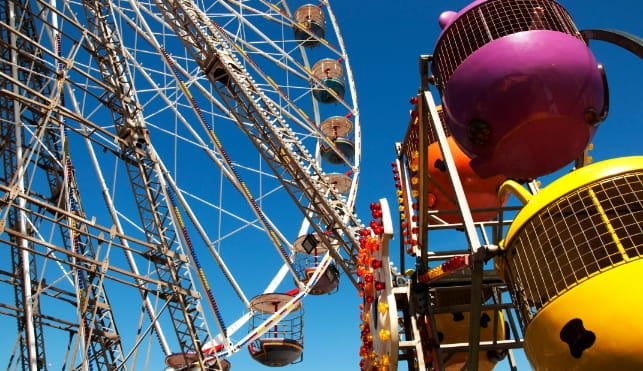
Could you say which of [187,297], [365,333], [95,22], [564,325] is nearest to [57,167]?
[95,22]

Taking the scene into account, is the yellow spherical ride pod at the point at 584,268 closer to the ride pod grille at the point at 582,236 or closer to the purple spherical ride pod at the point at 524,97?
the ride pod grille at the point at 582,236

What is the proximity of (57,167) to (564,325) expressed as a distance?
11774 mm

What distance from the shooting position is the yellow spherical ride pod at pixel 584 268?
10.8ft

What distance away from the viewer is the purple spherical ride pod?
15.8 feet

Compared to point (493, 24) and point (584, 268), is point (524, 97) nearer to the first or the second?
point (493, 24)

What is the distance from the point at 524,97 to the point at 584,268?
165 centimetres

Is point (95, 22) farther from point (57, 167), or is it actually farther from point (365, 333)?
point (365, 333)

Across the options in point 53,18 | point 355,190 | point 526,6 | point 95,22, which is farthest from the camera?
point 355,190

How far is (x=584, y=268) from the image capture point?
3648mm

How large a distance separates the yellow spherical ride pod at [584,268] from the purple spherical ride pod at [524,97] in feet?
3.17

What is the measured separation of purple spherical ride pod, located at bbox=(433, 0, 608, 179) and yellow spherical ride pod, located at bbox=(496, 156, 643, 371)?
965 mm

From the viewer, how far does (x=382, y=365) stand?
618 cm

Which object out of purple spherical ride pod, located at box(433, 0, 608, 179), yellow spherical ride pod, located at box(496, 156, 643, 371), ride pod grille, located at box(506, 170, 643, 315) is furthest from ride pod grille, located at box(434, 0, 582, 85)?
ride pod grille, located at box(506, 170, 643, 315)

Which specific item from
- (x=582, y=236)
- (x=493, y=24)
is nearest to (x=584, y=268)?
(x=582, y=236)
